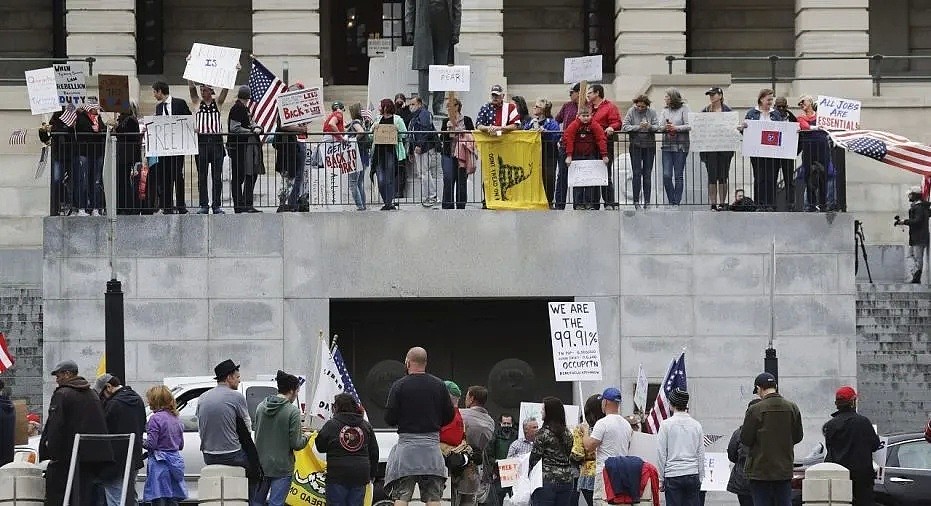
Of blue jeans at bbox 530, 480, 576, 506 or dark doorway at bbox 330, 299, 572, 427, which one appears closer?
blue jeans at bbox 530, 480, 576, 506

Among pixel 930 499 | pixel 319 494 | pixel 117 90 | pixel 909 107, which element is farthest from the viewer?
pixel 909 107

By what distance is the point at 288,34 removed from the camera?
44.1 metres

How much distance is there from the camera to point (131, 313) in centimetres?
2719

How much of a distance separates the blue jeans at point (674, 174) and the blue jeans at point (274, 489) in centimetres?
869

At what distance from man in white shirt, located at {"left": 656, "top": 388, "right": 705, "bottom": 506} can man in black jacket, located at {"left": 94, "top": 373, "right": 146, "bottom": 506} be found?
16.2 feet

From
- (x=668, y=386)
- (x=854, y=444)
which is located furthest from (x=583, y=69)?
(x=854, y=444)

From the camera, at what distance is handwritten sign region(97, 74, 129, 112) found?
26817mm

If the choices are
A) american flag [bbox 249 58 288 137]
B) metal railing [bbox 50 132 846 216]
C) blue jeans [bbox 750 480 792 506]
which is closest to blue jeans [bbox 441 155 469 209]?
metal railing [bbox 50 132 846 216]

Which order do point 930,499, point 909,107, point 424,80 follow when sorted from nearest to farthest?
point 930,499 → point 424,80 → point 909,107

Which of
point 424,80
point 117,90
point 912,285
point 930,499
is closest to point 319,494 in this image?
point 930,499

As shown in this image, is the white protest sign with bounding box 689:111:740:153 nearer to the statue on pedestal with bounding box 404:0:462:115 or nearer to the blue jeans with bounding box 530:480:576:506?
the statue on pedestal with bounding box 404:0:462:115

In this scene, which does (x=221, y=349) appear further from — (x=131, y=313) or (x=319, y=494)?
(x=319, y=494)

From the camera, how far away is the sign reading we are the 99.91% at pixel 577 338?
Answer: 78.2 feet

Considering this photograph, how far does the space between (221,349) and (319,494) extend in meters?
Answer: 6.89
